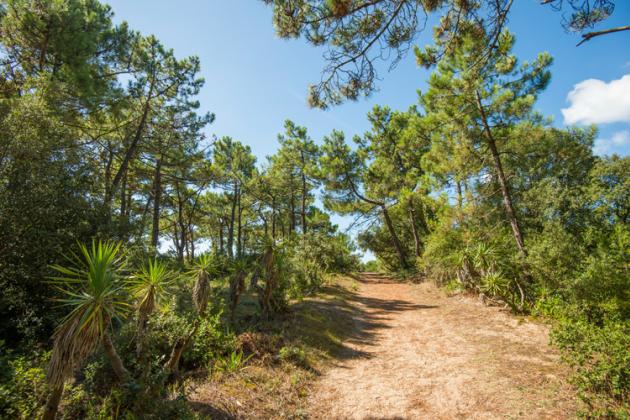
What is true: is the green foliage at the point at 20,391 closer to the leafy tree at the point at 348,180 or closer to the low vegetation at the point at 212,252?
the low vegetation at the point at 212,252

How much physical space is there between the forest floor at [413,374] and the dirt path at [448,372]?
13 millimetres

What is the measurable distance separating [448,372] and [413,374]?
57cm

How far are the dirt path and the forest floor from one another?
13 millimetres

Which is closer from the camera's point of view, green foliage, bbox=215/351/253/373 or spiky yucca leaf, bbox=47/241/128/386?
spiky yucca leaf, bbox=47/241/128/386

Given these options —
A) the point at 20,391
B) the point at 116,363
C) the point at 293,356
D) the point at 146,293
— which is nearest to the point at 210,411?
the point at 116,363

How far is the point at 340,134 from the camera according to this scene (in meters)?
17.5

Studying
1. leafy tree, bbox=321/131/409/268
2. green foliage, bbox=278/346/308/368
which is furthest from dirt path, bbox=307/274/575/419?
leafy tree, bbox=321/131/409/268

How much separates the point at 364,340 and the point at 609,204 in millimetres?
6597

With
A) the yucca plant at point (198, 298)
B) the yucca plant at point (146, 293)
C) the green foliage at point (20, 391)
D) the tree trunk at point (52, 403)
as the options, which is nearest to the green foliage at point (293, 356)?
the yucca plant at point (198, 298)

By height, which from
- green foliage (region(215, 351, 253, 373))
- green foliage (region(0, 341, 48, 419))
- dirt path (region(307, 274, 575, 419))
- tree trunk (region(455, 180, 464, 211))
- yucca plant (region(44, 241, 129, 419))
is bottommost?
dirt path (region(307, 274, 575, 419))

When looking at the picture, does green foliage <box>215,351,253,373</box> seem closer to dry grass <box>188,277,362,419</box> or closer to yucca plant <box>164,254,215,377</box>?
dry grass <box>188,277,362,419</box>

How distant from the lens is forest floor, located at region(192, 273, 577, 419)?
3.51 metres

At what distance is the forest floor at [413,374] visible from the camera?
351cm

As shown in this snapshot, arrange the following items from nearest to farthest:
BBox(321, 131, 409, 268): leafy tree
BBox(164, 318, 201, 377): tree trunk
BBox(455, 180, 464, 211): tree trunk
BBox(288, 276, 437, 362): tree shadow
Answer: BBox(164, 318, 201, 377): tree trunk → BBox(288, 276, 437, 362): tree shadow → BBox(455, 180, 464, 211): tree trunk → BBox(321, 131, 409, 268): leafy tree
